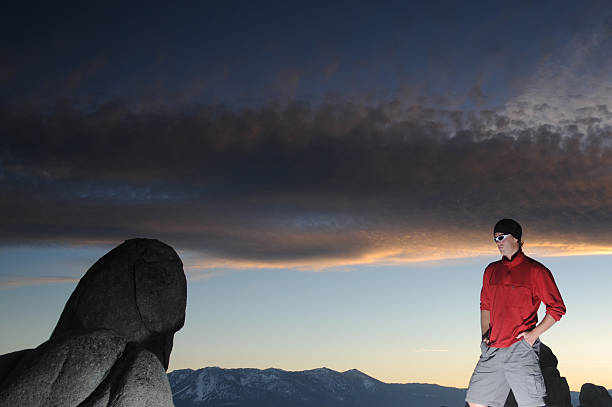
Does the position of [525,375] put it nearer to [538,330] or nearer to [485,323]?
[538,330]

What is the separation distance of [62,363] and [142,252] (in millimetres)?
4173

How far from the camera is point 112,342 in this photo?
1246 centimetres

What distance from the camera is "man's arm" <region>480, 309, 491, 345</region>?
32.4 ft

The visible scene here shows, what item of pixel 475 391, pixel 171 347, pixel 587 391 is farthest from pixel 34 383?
pixel 587 391

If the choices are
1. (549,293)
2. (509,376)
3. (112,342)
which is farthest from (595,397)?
(112,342)

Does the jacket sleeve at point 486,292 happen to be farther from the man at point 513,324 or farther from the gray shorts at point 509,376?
the gray shorts at point 509,376

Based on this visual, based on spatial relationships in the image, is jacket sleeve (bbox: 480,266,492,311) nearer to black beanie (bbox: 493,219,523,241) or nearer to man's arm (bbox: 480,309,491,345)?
man's arm (bbox: 480,309,491,345)

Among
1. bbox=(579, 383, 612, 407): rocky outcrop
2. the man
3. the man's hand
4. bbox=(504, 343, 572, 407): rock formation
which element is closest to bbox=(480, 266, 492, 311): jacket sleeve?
the man

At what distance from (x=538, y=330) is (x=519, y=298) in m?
0.53

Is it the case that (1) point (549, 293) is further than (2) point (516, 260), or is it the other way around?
(2) point (516, 260)

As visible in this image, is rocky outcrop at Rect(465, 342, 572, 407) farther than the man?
Yes

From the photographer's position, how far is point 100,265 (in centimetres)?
1545

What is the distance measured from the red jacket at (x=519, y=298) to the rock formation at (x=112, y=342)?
6088 millimetres

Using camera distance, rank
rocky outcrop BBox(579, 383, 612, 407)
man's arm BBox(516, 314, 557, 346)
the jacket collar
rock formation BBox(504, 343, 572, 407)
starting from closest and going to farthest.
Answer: man's arm BBox(516, 314, 557, 346) → the jacket collar → rock formation BBox(504, 343, 572, 407) → rocky outcrop BBox(579, 383, 612, 407)
